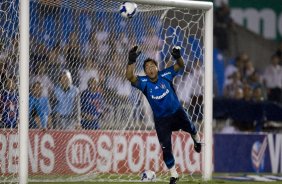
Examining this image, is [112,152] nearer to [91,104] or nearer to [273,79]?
[91,104]

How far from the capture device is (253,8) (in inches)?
909

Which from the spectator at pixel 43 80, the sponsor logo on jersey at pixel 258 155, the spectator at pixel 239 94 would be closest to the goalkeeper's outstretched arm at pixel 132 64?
the spectator at pixel 43 80

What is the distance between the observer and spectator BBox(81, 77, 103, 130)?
1581 cm

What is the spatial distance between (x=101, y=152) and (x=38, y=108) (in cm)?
165

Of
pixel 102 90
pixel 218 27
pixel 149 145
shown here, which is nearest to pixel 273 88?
pixel 218 27

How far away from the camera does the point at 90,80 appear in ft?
52.1

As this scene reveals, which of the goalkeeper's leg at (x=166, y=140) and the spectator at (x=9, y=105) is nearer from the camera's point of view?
the goalkeeper's leg at (x=166, y=140)

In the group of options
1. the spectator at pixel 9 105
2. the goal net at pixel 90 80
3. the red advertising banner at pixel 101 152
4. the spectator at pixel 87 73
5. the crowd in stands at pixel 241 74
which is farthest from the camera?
the crowd in stands at pixel 241 74

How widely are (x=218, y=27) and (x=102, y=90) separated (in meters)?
7.17

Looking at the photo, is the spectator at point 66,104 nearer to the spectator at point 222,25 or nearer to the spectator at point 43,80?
the spectator at point 43,80

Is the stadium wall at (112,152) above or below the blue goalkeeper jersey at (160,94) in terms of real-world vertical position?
below

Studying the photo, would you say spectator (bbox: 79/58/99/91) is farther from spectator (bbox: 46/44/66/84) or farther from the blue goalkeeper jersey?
the blue goalkeeper jersey

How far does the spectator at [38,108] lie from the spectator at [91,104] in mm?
674

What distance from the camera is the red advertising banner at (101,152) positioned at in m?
15.6
